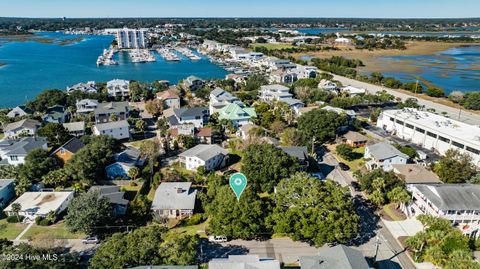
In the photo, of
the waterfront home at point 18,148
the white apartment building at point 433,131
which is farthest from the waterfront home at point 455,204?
the waterfront home at point 18,148

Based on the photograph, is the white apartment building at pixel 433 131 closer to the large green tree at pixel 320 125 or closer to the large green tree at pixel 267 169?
the large green tree at pixel 320 125

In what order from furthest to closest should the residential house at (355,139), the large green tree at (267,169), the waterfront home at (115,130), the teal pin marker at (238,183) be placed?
the waterfront home at (115,130) < the residential house at (355,139) < the large green tree at (267,169) < the teal pin marker at (238,183)

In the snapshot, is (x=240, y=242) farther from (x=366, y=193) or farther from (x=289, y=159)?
(x=366, y=193)

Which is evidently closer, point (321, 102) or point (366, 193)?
point (366, 193)

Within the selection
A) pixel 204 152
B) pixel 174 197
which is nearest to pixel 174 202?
pixel 174 197

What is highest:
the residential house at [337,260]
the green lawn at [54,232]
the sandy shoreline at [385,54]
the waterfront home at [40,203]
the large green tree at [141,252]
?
the sandy shoreline at [385,54]

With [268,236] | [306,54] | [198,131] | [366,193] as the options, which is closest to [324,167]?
[366,193]

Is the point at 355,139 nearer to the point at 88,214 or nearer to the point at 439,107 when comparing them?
the point at 439,107
